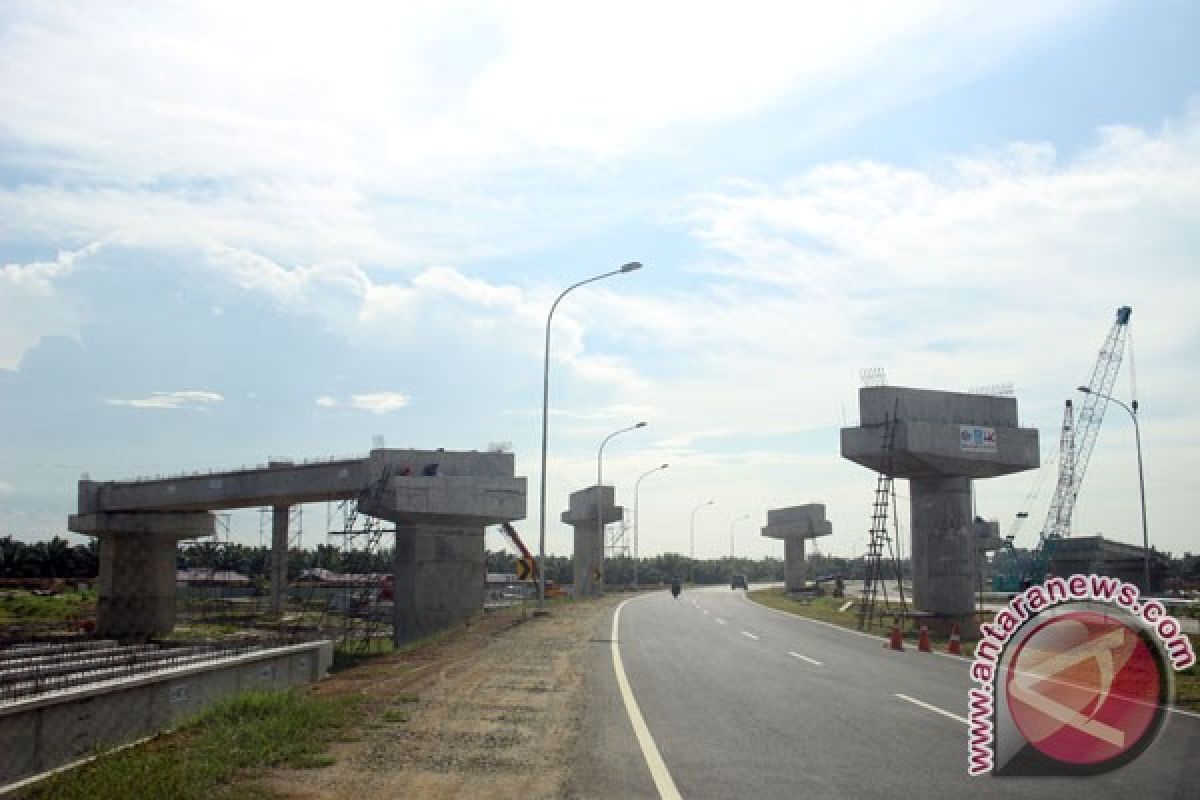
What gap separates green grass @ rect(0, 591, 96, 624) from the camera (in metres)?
66.6

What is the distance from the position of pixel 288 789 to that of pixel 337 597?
94882 millimetres

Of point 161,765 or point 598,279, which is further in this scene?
point 598,279

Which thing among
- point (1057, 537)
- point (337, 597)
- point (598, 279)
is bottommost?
point (337, 597)

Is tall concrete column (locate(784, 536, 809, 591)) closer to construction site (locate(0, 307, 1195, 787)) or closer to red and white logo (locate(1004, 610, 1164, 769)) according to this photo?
construction site (locate(0, 307, 1195, 787))

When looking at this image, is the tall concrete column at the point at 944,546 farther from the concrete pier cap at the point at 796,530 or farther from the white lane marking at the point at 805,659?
the concrete pier cap at the point at 796,530

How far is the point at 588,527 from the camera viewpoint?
84.2 metres

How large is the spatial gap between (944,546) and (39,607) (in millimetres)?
64680

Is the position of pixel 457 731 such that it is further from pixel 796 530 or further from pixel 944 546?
pixel 796 530

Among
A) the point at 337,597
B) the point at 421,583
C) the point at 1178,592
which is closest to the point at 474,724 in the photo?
the point at 421,583

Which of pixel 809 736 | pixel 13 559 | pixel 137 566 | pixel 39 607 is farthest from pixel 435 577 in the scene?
pixel 13 559

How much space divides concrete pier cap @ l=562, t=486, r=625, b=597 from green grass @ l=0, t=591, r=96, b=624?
36947mm

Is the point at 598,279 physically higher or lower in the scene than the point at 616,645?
higher

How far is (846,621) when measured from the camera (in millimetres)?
37969

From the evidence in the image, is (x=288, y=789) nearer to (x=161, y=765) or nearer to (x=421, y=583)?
(x=161, y=765)
